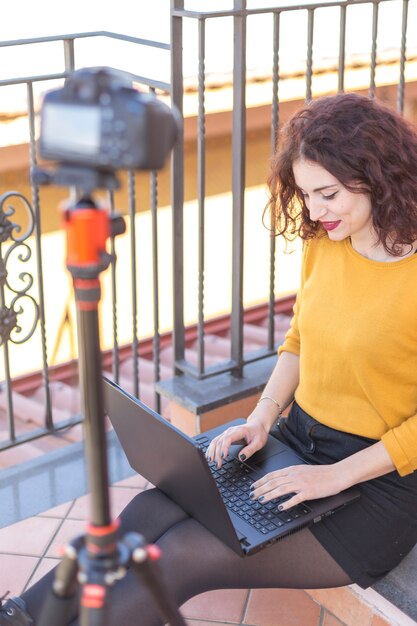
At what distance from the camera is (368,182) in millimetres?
1640

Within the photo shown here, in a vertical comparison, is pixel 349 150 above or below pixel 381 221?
above

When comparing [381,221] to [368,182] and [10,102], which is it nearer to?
[368,182]

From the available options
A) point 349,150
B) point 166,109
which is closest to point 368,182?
point 349,150

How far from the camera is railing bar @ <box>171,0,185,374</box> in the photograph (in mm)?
2148

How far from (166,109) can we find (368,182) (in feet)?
2.75

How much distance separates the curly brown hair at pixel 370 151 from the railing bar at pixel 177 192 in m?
0.44

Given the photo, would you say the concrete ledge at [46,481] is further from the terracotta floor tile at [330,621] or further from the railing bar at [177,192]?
the terracotta floor tile at [330,621]

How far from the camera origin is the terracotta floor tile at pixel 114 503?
7.37ft

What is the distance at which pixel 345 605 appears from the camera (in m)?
1.85

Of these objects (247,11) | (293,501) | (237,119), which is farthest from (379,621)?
(247,11)

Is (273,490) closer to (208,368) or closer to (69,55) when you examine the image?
(208,368)

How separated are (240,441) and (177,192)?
0.75 meters

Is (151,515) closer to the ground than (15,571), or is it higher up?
higher up

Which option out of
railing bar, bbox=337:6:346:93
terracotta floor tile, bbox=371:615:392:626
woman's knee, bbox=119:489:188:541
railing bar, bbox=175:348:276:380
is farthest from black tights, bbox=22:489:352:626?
railing bar, bbox=337:6:346:93
